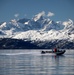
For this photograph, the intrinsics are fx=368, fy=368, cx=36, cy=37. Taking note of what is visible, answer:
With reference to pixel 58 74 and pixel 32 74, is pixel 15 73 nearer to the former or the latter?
pixel 32 74

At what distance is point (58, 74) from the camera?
304 feet

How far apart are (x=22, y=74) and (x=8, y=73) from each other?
4124mm

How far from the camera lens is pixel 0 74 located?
302 ft

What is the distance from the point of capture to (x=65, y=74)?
3632 inches

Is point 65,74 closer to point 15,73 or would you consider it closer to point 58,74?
point 58,74

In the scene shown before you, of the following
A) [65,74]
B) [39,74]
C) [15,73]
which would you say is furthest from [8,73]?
[65,74]

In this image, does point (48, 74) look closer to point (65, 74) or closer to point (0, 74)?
point (65, 74)

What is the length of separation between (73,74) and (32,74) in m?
10.3

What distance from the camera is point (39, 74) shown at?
92.3 metres

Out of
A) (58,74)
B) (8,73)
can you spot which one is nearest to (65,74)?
(58,74)

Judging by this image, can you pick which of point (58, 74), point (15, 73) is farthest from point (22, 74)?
point (58, 74)

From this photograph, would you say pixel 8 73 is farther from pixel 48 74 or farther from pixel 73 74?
pixel 73 74

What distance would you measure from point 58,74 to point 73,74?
3828mm

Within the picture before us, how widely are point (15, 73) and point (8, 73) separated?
1820mm
